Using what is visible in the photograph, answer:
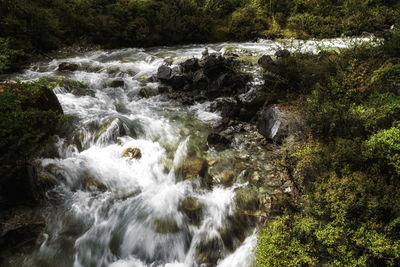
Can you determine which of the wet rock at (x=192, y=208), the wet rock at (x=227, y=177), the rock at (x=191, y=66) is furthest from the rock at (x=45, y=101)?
the rock at (x=191, y=66)

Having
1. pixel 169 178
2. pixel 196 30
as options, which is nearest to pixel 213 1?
pixel 196 30

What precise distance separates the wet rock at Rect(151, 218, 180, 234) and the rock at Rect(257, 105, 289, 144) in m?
3.81

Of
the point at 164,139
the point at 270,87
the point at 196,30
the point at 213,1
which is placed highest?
the point at 213,1

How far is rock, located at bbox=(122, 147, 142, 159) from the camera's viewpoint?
6.56 metres

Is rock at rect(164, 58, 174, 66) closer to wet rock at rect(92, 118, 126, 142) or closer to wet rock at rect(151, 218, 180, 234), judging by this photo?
wet rock at rect(92, 118, 126, 142)

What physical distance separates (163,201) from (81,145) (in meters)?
3.30

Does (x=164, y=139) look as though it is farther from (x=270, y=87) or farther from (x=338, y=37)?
(x=338, y=37)

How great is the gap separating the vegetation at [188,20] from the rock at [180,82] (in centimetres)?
787

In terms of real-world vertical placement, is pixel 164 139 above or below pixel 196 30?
below

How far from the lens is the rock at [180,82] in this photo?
10375mm

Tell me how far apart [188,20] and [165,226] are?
1673cm

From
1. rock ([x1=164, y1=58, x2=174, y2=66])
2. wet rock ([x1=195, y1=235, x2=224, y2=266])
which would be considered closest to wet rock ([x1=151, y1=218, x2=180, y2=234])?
wet rock ([x1=195, y1=235, x2=224, y2=266])

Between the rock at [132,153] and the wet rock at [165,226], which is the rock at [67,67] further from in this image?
the wet rock at [165,226]

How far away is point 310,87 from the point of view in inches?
281
